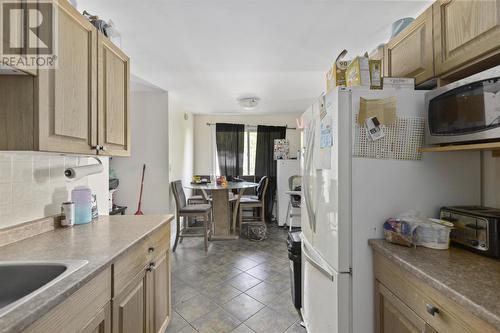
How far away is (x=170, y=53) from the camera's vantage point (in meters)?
2.30

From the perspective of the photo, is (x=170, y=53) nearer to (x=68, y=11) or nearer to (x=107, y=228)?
(x=68, y=11)

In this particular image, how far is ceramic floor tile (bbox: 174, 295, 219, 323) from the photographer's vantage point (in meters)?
1.93

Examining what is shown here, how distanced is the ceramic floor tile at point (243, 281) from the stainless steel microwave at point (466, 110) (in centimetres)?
198

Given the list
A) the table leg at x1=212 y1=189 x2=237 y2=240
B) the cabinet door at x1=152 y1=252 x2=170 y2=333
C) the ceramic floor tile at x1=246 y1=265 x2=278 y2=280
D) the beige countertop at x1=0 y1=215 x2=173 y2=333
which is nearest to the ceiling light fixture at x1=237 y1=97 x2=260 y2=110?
the table leg at x1=212 y1=189 x2=237 y2=240

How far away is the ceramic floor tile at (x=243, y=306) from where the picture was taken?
1.94 metres

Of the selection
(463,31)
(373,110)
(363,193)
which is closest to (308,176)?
(363,193)

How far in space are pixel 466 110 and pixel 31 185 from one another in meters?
2.15

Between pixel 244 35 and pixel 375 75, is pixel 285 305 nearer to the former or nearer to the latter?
pixel 375 75

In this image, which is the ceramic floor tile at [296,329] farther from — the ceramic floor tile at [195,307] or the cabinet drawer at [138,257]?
the cabinet drawer at [138,257]

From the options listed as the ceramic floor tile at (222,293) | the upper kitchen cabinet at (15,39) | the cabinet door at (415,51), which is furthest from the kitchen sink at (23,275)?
the cabinet door at (415,51)

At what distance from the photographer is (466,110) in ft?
3.27

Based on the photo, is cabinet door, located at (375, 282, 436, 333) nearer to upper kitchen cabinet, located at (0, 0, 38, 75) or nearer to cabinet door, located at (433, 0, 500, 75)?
cabinet door, located at (433, 0, 500, 75)

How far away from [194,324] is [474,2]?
248cm

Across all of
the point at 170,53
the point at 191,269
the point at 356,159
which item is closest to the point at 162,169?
the point at 191,269
